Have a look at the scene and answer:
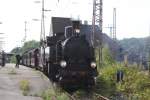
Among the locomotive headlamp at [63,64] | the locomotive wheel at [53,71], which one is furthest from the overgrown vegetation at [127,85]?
the locomotive headlamp at [63,64]

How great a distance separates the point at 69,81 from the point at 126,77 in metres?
5.81

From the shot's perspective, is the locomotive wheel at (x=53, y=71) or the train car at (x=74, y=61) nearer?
the train car at (x=74, y=61)

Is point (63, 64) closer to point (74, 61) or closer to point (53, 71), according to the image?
point (74, 61)

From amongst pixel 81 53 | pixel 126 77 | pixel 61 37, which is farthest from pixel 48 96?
pixel 126 77

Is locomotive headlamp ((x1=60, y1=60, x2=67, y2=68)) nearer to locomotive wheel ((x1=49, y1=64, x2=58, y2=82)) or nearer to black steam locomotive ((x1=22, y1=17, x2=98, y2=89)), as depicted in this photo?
black steam locomotive ((x1=22, y1=17, x2=98, y2=89))

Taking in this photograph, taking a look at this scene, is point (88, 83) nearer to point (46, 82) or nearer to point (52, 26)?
point (46, 82)

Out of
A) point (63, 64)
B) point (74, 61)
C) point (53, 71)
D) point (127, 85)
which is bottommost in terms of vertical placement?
point (127, 85)

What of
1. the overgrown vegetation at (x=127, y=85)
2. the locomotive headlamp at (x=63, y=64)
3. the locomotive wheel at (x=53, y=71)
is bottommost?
the overgrown vegetation at (x=127, y=85)

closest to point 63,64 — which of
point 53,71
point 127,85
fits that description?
point 53,71

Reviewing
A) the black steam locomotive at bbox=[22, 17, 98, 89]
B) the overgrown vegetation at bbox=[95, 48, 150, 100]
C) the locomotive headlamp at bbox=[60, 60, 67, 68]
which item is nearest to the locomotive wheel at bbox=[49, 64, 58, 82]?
the black steam locomotive at bbox=[22, 17, 98, 89]

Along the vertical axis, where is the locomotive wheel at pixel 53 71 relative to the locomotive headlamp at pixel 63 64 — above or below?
below

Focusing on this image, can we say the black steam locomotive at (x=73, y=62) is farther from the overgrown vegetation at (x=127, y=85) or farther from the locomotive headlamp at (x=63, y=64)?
the overgrown vegetation at (x=127, y=85)

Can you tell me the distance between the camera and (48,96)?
21203 millimetres

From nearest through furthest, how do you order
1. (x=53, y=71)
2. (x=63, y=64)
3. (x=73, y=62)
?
(x=63, y=64) → (x=73, y=62) → (x=53, y=71)
